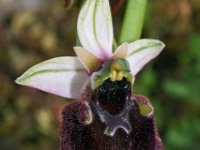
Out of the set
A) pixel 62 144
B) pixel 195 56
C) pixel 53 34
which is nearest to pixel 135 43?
pixel 62 144

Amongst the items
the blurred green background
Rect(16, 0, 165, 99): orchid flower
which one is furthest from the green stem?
the blurred green background

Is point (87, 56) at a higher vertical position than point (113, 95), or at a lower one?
higher

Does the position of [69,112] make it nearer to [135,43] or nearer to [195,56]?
[135,43]

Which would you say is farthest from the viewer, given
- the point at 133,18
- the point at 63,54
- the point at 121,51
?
the point at 63,54

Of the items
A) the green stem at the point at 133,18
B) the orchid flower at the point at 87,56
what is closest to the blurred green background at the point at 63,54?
the green stem at the point at 133,18

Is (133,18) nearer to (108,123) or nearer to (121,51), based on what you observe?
(121,51)

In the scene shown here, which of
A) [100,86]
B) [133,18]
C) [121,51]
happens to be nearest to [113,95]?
[100,86]
